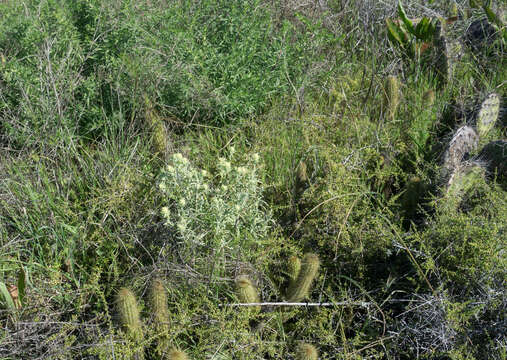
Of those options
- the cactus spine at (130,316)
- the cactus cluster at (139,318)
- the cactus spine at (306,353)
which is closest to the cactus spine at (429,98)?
the cactus spine at (306,353)

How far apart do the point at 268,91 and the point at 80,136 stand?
1232 millimetres

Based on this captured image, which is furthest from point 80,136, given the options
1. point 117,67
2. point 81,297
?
point 81,297

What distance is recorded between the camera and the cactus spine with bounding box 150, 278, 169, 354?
2.08m

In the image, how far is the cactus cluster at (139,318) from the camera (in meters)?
2.02

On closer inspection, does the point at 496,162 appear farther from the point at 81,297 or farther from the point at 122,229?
the point at 81,297

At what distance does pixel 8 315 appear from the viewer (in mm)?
2211

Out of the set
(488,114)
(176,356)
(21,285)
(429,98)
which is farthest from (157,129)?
(488,114)

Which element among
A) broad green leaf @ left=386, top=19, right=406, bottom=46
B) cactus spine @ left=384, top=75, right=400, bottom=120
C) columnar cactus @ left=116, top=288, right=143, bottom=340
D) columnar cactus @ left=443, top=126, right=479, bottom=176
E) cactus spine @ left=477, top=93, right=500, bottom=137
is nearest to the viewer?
columnar cactus @ left=116, top=288, right=143, bottom=340

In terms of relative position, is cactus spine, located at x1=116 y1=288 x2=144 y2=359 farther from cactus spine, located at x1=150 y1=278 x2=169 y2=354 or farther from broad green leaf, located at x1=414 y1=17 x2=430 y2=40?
broad green leaf, located at x1=414 y1=17 x2=430 y2=40

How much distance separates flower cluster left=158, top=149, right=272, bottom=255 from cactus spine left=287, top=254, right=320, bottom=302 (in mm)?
309

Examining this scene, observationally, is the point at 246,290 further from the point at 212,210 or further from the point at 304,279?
the point at 212,210

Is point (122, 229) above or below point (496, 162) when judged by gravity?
below

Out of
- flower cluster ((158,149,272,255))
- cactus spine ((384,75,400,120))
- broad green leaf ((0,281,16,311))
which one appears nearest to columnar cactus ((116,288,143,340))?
flower cluster ((158,149,272,255))

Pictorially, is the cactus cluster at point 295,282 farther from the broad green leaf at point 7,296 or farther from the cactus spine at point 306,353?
the broad green leaf at point 7,296
